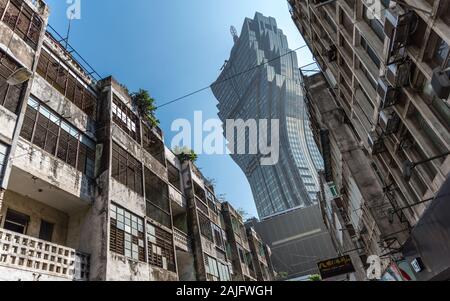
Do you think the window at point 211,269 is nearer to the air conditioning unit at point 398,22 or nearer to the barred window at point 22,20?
the barred window at point 22,20

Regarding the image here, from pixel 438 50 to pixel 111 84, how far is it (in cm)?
1732

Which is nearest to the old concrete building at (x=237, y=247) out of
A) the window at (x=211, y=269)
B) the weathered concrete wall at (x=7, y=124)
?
the window at (x=211, y=269)

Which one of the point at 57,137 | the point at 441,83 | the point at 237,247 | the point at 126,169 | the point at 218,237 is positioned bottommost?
the point at 441,83

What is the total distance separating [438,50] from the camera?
7203mm

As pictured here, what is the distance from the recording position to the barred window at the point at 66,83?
1443cm

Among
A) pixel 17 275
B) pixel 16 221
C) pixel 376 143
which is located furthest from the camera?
pixel 376 143

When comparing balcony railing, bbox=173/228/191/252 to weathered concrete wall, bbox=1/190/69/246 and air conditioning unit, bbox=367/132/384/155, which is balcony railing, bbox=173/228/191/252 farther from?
air conditioning unit, bbox=367/132/384/155

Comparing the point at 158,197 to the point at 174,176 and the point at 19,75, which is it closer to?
the point at 174,176

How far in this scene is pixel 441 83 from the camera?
6359mm

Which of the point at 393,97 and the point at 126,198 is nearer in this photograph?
the point at 393,97

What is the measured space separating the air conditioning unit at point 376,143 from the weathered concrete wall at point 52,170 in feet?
43.6

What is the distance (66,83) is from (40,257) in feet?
30.6

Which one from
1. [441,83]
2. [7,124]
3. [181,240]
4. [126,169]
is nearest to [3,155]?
[7,124]
